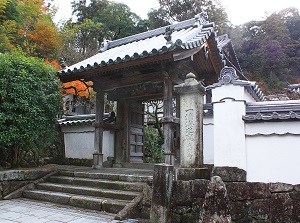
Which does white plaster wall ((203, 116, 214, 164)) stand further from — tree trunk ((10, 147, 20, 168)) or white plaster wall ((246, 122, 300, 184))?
tree trunk ((10, 147, 20, 168))

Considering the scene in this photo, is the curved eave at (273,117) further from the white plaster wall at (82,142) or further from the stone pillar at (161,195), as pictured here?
the white plaster wall at (82,142)

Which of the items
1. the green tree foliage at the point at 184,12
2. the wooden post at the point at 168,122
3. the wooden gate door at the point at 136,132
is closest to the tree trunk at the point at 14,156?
the wooden gate door at the point at 136,132

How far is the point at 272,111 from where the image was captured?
544 centimetres

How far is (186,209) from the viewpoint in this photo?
17.0 feet

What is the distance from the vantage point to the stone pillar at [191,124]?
562 centimetres

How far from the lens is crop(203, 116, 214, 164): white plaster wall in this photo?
25.5 ft

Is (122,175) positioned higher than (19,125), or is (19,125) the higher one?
(19,125)

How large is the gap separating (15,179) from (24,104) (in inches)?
85.6

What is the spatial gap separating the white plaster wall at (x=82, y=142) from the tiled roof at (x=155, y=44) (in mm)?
2790

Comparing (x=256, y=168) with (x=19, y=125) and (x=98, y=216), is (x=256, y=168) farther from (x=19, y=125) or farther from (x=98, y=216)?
(x=19, y=125)

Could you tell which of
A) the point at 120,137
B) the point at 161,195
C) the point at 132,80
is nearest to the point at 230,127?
the point at 161,195

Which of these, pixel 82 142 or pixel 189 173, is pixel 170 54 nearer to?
pixel 189 173

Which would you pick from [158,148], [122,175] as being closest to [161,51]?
[122,175]

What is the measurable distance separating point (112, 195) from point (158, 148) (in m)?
9.08
